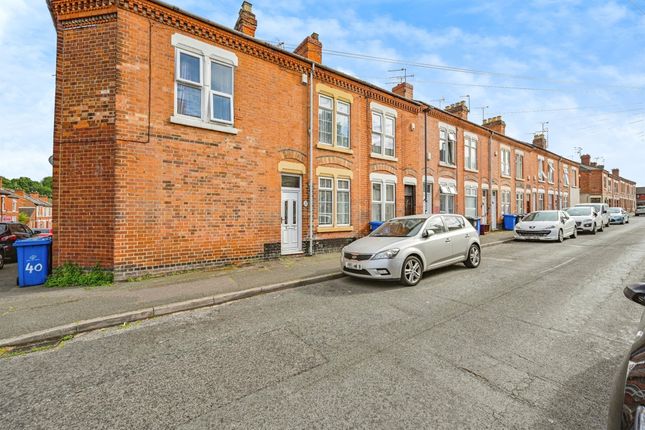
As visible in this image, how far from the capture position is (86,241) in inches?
289

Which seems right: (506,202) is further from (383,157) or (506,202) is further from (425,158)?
(383,157)

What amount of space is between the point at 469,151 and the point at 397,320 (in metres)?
17.6

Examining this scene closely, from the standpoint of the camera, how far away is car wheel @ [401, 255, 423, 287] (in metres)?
6.53

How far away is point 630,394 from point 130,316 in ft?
19.2

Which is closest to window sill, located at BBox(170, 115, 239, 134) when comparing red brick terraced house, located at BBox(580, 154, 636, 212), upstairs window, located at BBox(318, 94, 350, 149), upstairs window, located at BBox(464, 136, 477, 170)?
upstairs window, located at BBox(318, 94, 350, 149)

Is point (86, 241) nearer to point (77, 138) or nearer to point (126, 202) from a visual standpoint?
point (126, 202)

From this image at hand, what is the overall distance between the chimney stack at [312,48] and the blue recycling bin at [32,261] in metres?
10.1

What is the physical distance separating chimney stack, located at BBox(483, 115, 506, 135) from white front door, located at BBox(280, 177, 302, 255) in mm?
18649

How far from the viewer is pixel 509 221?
2059cm

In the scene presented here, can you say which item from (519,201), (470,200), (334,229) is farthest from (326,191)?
(519,201)

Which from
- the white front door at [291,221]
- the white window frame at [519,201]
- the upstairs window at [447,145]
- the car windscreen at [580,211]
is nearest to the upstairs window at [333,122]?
the white front door at [291,221]

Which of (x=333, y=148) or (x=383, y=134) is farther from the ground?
(x=383, y=134)

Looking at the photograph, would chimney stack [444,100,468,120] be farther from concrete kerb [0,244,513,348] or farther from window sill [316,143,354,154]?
concrete kerb [0,244,513,348]

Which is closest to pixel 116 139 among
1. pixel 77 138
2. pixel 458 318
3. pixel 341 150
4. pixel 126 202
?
pixel 77 138
